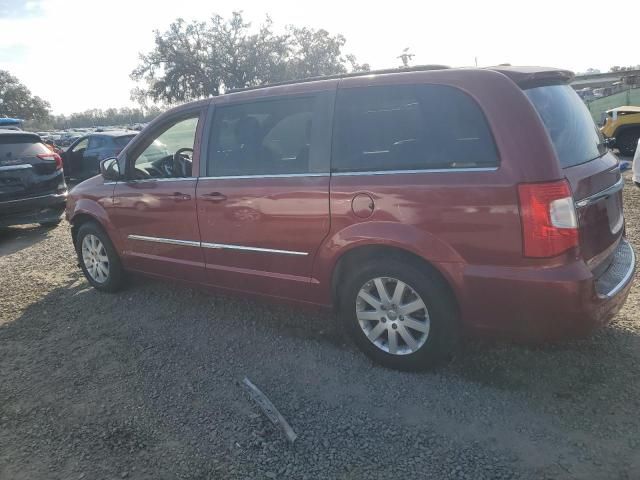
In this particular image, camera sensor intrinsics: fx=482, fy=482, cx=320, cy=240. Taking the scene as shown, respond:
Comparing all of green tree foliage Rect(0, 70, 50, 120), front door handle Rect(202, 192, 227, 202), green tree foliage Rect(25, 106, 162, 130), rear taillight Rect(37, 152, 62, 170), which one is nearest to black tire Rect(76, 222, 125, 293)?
front door handle Rect(202, 192, 227, 202)

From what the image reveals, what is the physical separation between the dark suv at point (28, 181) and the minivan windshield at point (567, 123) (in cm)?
742

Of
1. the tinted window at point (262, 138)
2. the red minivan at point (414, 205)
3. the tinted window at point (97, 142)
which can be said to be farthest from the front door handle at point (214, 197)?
the tinted window at point (97, 142)

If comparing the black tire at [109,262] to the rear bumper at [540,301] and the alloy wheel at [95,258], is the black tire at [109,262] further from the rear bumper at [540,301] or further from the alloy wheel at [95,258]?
the rear bumper at [540,301]

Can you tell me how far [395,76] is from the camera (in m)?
2.95

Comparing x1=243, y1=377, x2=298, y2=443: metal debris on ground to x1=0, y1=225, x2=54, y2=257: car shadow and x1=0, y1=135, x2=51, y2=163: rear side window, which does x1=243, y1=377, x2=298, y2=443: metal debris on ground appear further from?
x1=0, y1=135, x2=51, y2=163: rear side window

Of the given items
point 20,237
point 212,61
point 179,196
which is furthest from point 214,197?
point 212,61

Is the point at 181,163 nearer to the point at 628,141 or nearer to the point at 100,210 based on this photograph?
the point at 100,210

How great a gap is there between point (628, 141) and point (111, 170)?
45.3 ft

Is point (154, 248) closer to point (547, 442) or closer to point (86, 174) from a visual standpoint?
point (547, 442)

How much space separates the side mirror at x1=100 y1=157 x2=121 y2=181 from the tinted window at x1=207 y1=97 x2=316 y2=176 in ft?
4.02

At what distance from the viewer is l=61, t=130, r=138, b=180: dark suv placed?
482 inches

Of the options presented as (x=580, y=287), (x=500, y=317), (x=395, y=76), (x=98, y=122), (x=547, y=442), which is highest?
(x=98, y=122)

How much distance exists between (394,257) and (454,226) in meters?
0.44

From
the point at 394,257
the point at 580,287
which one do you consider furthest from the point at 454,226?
the point at 580,287
